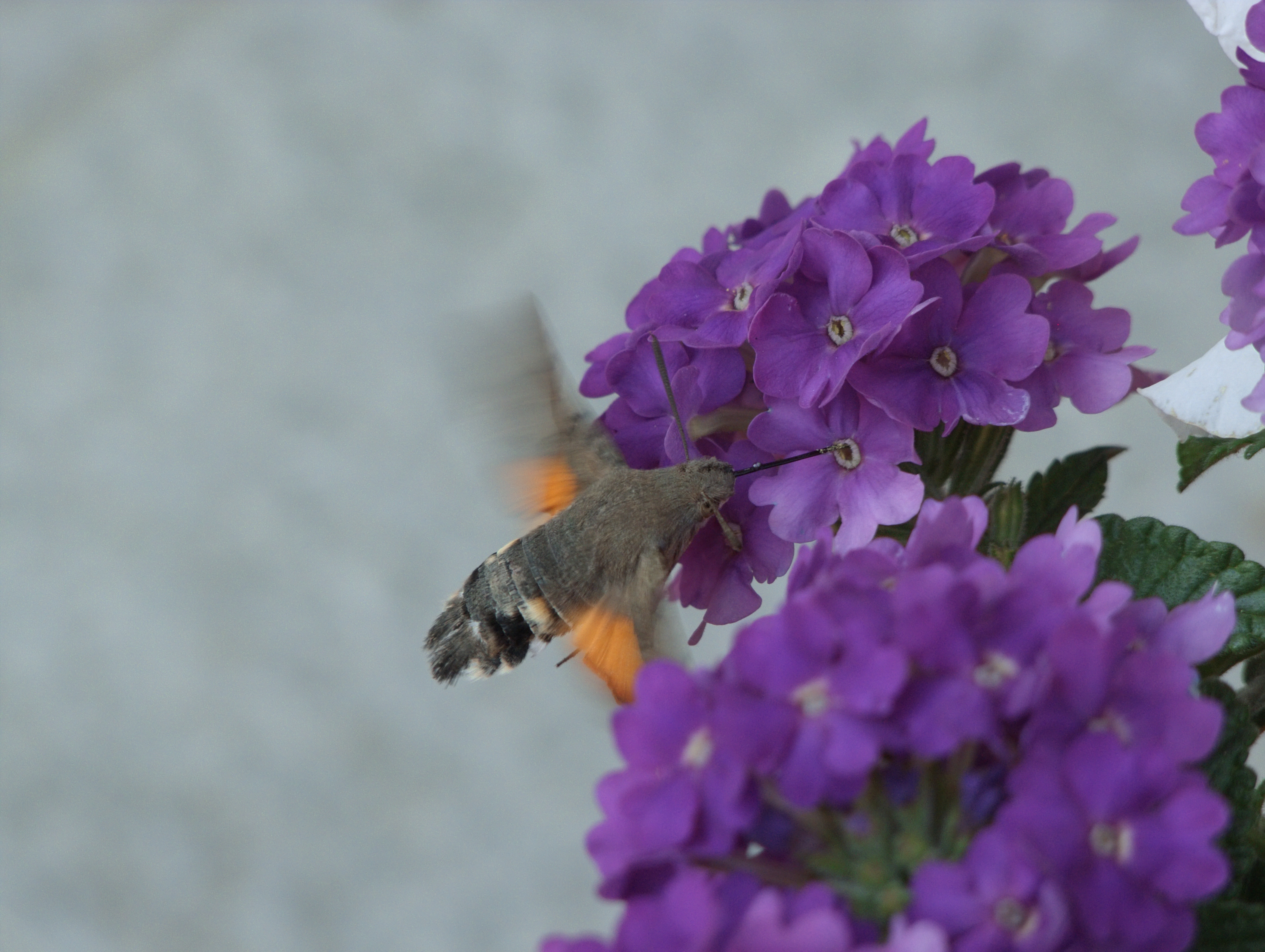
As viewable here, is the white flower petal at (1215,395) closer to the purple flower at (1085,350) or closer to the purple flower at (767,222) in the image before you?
the purple flower at (1085,350)

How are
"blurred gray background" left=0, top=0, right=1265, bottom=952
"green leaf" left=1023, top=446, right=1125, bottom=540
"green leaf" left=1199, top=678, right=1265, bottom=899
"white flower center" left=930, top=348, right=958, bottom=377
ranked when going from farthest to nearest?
"blurred gray background" left=0, top=0, right=1265, bottom=952 < "green leaf" left=1023, top=446, right=1125, bottom=540 < "white flower center" left=930, top=348, right=958, bottom=377 < "green leaf" left=1199, top=678, right=1265, bottom=899

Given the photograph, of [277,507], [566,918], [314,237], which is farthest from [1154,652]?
[314,237]

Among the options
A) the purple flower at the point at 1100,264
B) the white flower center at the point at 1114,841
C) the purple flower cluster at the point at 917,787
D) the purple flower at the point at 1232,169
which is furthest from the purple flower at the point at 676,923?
the purple flower at the point at 1100,264

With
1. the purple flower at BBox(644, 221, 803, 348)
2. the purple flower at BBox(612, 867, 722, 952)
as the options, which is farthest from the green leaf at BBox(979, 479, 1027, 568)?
the purple flower at BBox(612, 867, 722, 952)

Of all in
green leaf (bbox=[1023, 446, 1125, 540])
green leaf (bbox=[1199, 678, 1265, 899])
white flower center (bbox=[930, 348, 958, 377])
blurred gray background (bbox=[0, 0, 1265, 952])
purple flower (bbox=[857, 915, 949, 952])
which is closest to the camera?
purple flower (bbox=[857, 915, 949, 952])

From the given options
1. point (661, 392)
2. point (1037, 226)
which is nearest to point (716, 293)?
point (661, 392)

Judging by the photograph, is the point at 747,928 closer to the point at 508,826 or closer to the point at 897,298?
the point at 897,298

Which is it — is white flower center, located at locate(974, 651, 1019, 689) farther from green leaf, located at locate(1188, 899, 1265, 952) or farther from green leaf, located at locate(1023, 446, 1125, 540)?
green leaf, located at locate(1023, 446, 1125, 540)
